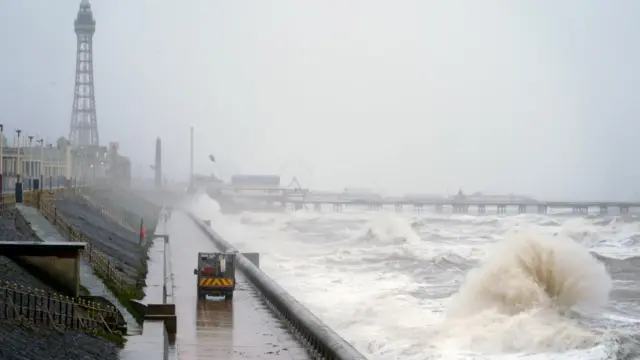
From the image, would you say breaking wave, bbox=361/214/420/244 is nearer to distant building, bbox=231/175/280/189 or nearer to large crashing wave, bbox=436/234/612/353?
large crashing wave, bbox=436/234/612/353

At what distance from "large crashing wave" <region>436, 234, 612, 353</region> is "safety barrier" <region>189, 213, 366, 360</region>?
3.41 metres

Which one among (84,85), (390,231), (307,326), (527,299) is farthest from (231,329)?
(84,85)

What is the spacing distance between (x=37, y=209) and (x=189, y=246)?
1192 centimetres

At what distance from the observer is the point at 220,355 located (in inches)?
591

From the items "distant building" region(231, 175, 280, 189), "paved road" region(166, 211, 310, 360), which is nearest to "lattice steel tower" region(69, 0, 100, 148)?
"distant building" region(231, 175, 280, 189)

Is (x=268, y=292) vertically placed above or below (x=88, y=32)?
below

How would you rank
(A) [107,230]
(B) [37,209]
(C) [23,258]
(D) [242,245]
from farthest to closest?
(D) [242,245] → (A) [107,230] → (B) [37,209] → (C) [23,258]

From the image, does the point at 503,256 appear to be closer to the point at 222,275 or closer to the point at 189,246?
the point at 222,275

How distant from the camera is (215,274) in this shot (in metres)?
22.1

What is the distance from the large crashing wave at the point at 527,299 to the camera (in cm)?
1917

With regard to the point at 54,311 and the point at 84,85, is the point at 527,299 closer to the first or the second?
the point at 54,311

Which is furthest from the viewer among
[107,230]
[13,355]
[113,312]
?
[107,230]

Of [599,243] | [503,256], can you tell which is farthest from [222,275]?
[599,243]

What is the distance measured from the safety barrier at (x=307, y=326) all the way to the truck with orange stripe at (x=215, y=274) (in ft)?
3.57
